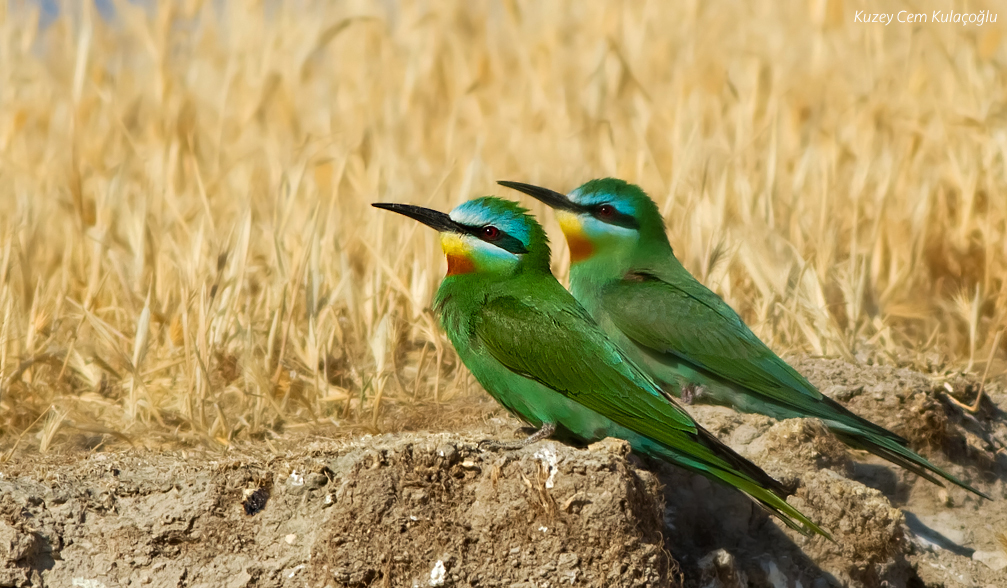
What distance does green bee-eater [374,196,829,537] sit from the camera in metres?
2.73

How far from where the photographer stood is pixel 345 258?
4.16 metres

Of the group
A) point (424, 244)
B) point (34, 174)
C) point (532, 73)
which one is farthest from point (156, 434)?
point (532, 73)

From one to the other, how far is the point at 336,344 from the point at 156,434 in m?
0.77

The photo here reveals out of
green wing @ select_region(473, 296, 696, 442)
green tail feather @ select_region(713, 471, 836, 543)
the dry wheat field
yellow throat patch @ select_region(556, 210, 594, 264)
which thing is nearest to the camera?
green tail feather @ select_region(713, 471, 836, 543)

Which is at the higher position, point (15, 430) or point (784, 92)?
point (784, 92)

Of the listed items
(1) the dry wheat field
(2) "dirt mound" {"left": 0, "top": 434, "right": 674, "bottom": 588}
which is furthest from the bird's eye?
(2) "dirt mound" {"left": 0, "top": 434, "right": 674, "bottom": 588}

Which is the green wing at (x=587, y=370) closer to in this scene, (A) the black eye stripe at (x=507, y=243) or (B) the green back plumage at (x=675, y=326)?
(A) the black eye stripe at (x=507, y=243)

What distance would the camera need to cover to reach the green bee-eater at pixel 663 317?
138 inches

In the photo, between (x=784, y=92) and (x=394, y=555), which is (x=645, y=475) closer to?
(x=394, y=555)

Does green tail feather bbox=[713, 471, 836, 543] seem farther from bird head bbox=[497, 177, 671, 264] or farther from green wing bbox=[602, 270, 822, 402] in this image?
bird head bbox=[497, 177, 671, 264]

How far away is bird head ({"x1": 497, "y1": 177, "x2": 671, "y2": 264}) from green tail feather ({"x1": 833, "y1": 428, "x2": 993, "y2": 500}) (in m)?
0.89

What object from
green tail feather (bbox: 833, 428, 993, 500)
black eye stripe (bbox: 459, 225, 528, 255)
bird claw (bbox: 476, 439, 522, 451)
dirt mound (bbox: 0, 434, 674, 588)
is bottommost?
green tail feather (bbox: 833, 428, 993, 500)

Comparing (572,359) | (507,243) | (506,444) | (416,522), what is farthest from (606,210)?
(416,522)

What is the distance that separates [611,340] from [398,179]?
2.16 m
